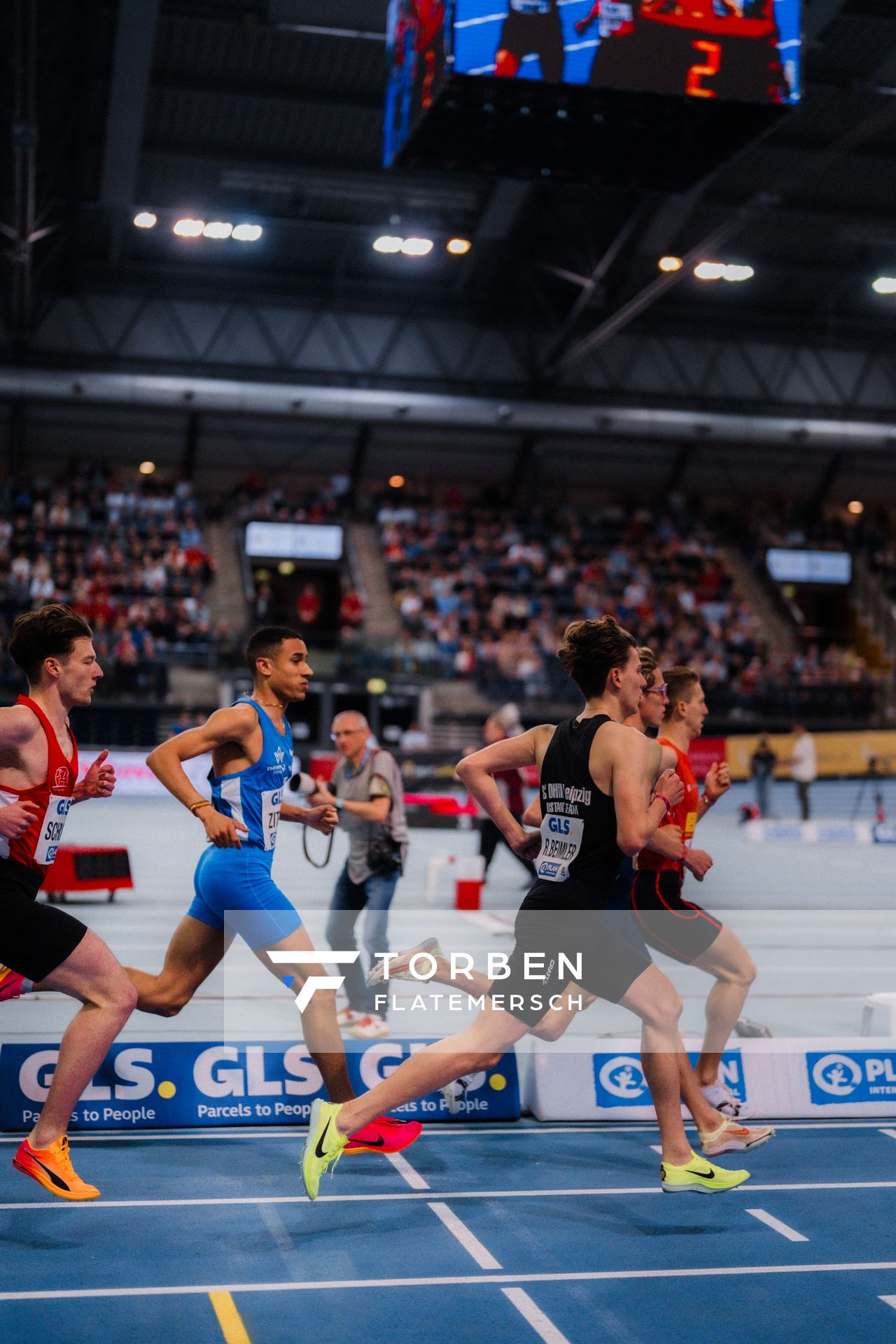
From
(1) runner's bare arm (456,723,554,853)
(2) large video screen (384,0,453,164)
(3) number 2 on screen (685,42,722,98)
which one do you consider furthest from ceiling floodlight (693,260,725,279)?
(1) runner's bare arm (456,723,554,853)

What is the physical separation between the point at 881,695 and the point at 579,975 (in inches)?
1215

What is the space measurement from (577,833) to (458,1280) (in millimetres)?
1602

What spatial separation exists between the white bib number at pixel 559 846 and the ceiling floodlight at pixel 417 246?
82.6ft

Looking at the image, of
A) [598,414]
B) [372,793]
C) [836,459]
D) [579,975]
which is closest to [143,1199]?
[579,975]

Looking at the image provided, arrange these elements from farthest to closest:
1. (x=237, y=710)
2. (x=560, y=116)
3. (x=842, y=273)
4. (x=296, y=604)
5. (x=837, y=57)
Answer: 1. (x=296, y=604)
2. (x=842, y=273)
3. (x=837, y=57)
4. (x=560, y=116)
5. (x=237, y=710)

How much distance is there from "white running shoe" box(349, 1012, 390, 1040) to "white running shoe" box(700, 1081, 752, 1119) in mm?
2331

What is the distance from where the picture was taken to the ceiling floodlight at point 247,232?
27719mm

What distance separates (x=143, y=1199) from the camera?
17.1ft

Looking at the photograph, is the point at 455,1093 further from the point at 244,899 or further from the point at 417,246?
the point at 417,246

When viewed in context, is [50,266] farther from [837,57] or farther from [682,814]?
[682,814]

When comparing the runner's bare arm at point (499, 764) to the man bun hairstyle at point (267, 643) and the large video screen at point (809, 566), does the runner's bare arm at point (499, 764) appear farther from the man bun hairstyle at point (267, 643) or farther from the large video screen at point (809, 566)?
→ the large video screen at point (809, 566)

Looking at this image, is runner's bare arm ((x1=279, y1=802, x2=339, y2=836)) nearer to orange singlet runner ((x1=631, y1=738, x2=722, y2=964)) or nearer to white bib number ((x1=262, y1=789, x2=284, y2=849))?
white bib number ((x1=262, y1=789, x2=284, y2=849))

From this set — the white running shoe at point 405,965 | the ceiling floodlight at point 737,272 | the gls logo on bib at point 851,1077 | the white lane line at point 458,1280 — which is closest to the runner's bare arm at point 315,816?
the white running shoe at point 405,965

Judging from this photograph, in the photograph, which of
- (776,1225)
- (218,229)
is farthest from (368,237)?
(776,1225)
